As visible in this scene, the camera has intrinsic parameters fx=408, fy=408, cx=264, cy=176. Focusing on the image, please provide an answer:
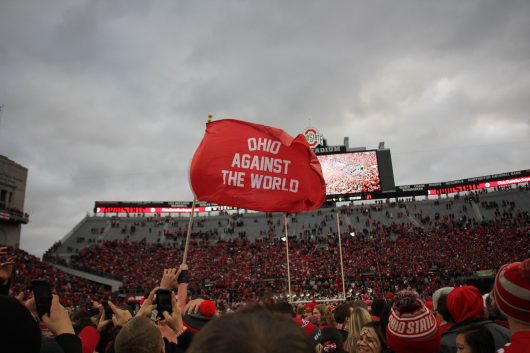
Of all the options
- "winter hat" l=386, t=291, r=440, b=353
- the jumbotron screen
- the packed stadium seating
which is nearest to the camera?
"winter hat" l=386, t=291, r=440, b=353

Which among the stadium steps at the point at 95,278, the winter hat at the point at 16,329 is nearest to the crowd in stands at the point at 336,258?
the stadium steps at the point at 95,278

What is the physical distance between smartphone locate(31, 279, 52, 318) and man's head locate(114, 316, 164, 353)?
1.54ft

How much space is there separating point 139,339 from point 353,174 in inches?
1622

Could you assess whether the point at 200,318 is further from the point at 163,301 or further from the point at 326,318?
the point at 326,318

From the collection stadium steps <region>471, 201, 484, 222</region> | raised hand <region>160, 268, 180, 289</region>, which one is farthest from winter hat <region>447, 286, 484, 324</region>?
stadium steps <region>471, 201, 484, 222</region>

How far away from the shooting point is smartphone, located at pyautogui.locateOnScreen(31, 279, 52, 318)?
2.42 m

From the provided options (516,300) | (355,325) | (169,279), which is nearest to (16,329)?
(169,279)

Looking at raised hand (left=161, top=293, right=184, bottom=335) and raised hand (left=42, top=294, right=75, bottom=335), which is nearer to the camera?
raised hand (left=42, top=294, right=75, bottom=335)

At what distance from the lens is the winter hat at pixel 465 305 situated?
3326 mm

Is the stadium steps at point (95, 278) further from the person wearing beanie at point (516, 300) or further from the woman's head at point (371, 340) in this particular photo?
the person wearing beanie at point (516, 300)

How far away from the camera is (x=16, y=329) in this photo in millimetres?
1499

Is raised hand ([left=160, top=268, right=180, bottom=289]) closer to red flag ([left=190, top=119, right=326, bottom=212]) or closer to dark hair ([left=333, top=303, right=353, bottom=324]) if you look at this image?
dark hair ([left=333, top=303, right=353, bottom=324])

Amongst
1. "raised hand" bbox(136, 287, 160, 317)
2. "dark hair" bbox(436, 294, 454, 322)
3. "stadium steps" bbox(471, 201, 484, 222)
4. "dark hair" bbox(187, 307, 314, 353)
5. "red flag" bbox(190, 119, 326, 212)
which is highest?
"stadium steps" bbox(471, 201, 484, 222)

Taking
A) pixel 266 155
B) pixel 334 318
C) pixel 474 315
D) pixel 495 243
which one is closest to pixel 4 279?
pixel 474 315
